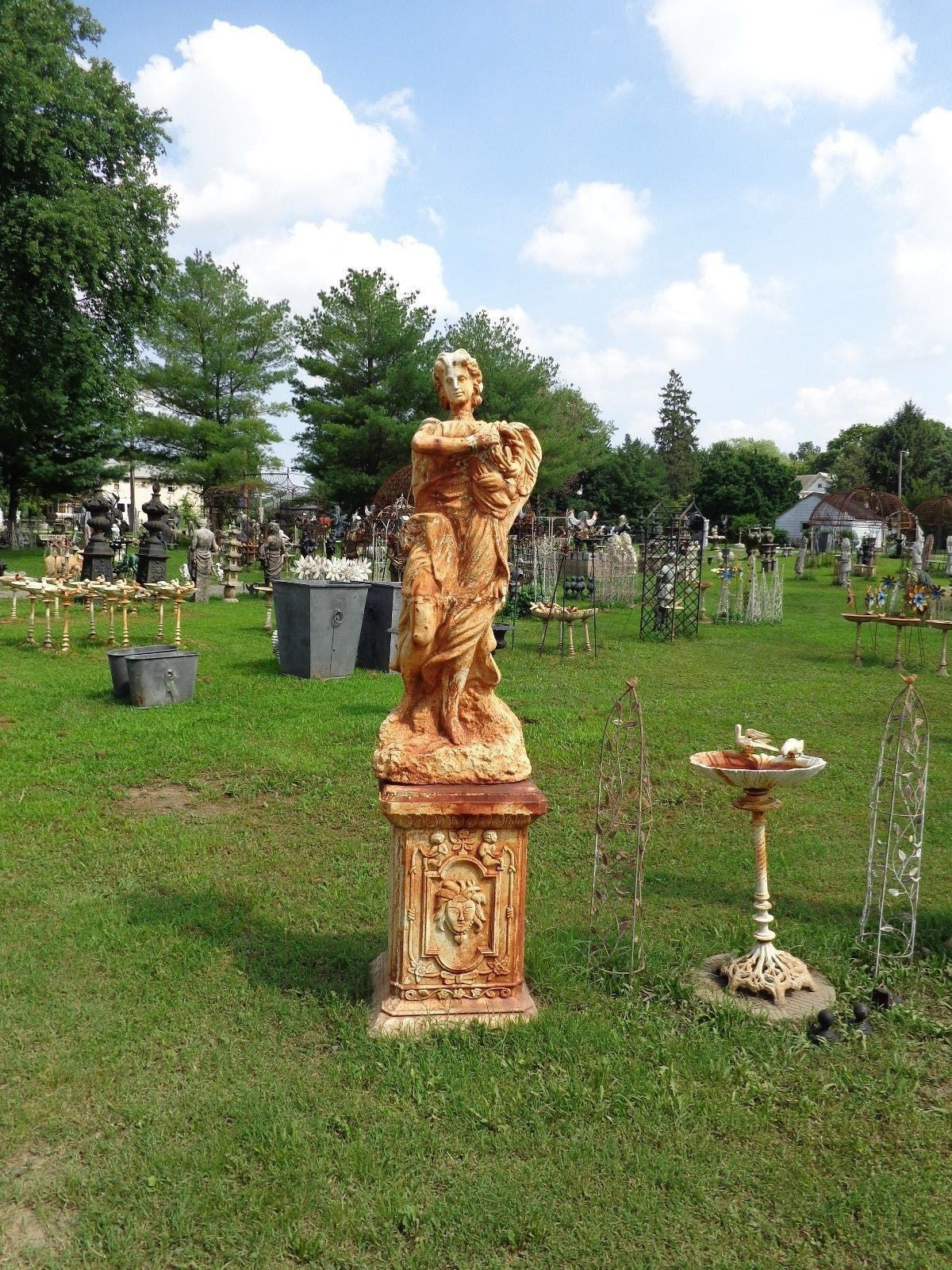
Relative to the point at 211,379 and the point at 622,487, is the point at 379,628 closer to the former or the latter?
the point at 211,379

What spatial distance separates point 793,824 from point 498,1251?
4741mm

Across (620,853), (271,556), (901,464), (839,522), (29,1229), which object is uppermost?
(901,464)

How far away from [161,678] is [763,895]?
764cm

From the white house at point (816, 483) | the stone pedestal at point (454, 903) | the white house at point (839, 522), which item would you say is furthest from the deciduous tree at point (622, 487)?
the stone pedestal at point (454, 903)

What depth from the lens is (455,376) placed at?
14.5ft

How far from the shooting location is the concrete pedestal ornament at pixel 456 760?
163 inches

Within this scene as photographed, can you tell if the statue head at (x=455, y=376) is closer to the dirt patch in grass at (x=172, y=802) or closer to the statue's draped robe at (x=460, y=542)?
the statue's draped robe at (x=460, y=542)

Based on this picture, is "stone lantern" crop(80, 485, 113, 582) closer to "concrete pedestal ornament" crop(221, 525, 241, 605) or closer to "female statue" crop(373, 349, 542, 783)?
"concrete pedestal ornament" crop(221, 525, 241, 605)

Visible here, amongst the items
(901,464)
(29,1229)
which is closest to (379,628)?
(29,1229)

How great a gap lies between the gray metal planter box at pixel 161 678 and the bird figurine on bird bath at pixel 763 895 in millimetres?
7216

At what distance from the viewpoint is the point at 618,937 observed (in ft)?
15.5

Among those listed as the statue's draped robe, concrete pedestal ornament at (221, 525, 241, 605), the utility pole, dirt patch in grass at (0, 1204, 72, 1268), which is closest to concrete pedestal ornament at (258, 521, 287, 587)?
concrete pedestal ornament at (221, 525, 241, 605)

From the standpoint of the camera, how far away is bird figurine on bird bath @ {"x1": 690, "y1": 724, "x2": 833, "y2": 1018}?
441cm

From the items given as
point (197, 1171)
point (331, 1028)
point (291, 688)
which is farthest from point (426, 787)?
point (291, 688)
